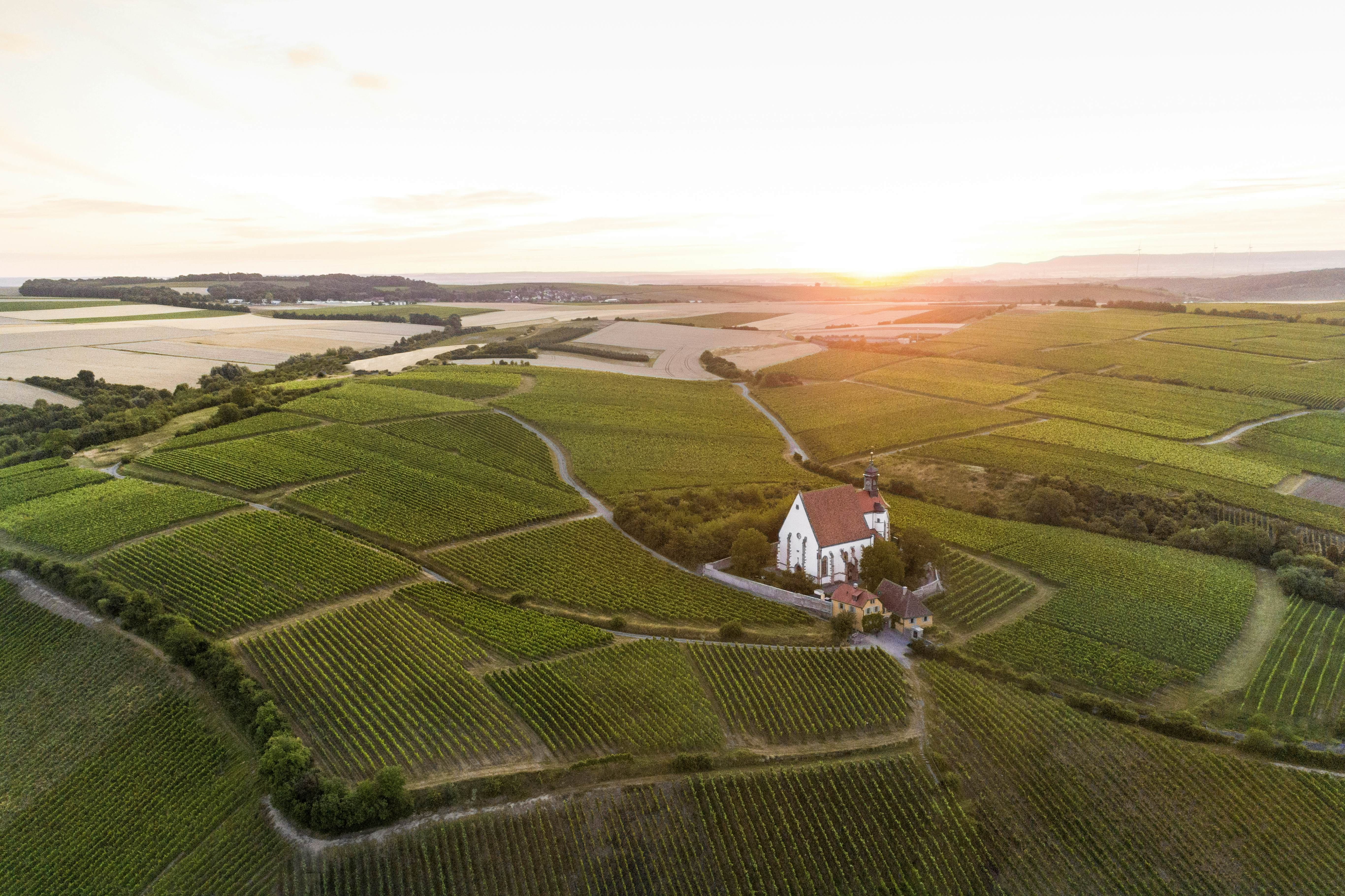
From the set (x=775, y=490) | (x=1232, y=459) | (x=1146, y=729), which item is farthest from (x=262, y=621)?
(x=1232, y=459)

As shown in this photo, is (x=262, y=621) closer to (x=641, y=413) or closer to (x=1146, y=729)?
(x=1146, y=729)

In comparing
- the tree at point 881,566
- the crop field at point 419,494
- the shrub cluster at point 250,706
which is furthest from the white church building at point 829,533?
the shrub cluster at point 250,706

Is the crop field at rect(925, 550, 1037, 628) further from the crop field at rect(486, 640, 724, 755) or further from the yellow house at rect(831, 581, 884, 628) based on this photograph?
the crop field at rect(486, 640, 724, 755)

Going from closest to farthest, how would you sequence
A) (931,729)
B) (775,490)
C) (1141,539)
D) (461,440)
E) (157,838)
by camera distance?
(157,838), (931,729), (1141,539), (775,490), (461,440)

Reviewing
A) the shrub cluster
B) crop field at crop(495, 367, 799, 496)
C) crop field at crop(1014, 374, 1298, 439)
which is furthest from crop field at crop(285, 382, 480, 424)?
crop field at crop(1014, 374, 1298, 439)

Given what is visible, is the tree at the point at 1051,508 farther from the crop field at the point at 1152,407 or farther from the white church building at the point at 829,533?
the crop field at the point at 1152,407

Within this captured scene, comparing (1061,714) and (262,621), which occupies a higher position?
(262,621)

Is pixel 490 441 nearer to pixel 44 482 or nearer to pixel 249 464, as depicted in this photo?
pixel 249 464
